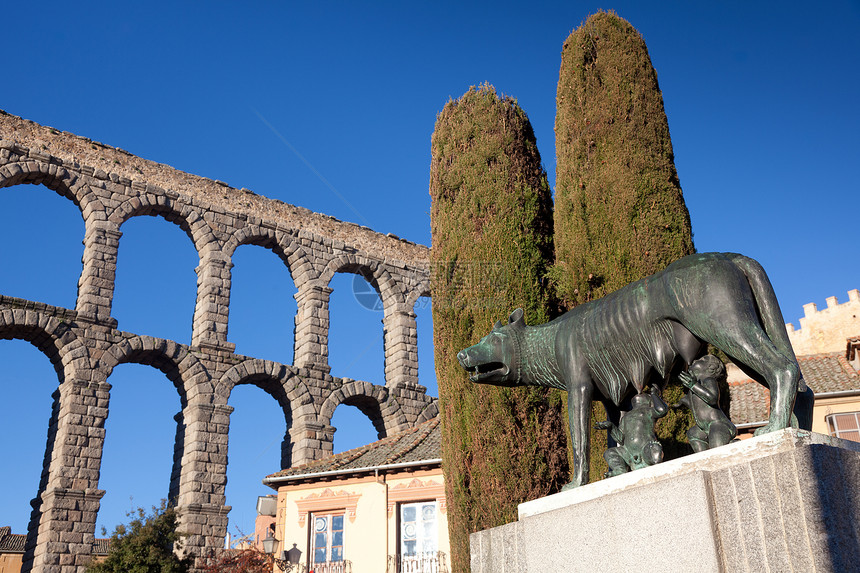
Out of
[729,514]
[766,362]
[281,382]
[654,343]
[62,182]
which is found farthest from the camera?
[281,382]

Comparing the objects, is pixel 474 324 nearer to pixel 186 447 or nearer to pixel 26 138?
pixel 186 447

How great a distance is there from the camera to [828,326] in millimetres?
40688

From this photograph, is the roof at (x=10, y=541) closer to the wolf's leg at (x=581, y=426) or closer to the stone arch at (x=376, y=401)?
the stone arch at (x=376, y=401)

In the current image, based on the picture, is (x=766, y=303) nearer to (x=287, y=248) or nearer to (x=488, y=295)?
(x=488, y=295)

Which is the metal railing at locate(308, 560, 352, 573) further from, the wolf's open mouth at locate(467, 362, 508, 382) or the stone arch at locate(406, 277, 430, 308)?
the wolf's open mouth at locate(467, 362, 508, 382)

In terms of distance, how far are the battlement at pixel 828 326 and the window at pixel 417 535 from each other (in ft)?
96.9

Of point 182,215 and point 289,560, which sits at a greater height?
point 182,215

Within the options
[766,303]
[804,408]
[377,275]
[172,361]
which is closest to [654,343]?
[766,303]

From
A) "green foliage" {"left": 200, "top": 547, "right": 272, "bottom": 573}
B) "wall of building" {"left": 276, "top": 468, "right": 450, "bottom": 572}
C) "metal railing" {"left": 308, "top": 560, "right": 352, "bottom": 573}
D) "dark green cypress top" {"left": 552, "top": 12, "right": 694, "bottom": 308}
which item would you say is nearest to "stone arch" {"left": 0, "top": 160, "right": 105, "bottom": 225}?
"wall of building" {"left": 276, "top": 468, "right": 450, "bottom": 572}

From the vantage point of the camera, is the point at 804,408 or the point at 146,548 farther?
the point at 146,548

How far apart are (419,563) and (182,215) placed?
1251 centimetres

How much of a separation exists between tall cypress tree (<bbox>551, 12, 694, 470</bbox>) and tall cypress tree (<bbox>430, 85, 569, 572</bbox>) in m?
0.50

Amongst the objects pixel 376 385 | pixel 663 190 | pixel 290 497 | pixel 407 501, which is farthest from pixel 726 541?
pixel 376 385

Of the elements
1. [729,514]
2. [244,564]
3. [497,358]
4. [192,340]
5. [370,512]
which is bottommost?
[729,514]
